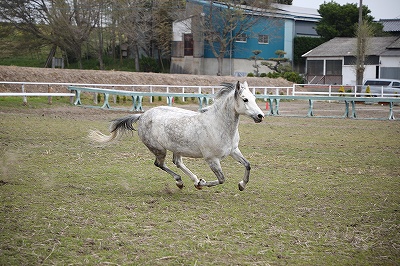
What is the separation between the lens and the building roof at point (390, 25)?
57281 mm

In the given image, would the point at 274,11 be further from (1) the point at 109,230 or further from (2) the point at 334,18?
(1) the point at 109,230

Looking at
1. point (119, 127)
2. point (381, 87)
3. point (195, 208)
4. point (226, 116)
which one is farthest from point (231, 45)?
point (195, 208)

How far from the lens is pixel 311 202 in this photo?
302 inches

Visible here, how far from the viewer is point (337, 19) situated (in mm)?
56875

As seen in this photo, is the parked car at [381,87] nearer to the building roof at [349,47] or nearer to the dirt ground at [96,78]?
the dirt ground at [96,78]

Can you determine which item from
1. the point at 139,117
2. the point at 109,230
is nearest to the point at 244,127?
the point at 139,117

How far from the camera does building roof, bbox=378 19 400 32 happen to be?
57.3 metres

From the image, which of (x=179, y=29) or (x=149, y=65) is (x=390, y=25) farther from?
(x=149, y=65)

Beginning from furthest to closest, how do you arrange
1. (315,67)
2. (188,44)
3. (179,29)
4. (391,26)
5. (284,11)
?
(391,26)
(284,11)
(179,29)
(315,67)
(188,44)

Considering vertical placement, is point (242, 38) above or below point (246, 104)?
above

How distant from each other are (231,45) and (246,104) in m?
43.0

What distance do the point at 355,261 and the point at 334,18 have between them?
179 ft

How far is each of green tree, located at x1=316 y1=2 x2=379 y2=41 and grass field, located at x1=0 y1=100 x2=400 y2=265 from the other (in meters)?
44.5

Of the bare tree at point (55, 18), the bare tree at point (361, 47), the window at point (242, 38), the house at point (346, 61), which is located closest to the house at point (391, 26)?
the house at point (346, 61)
